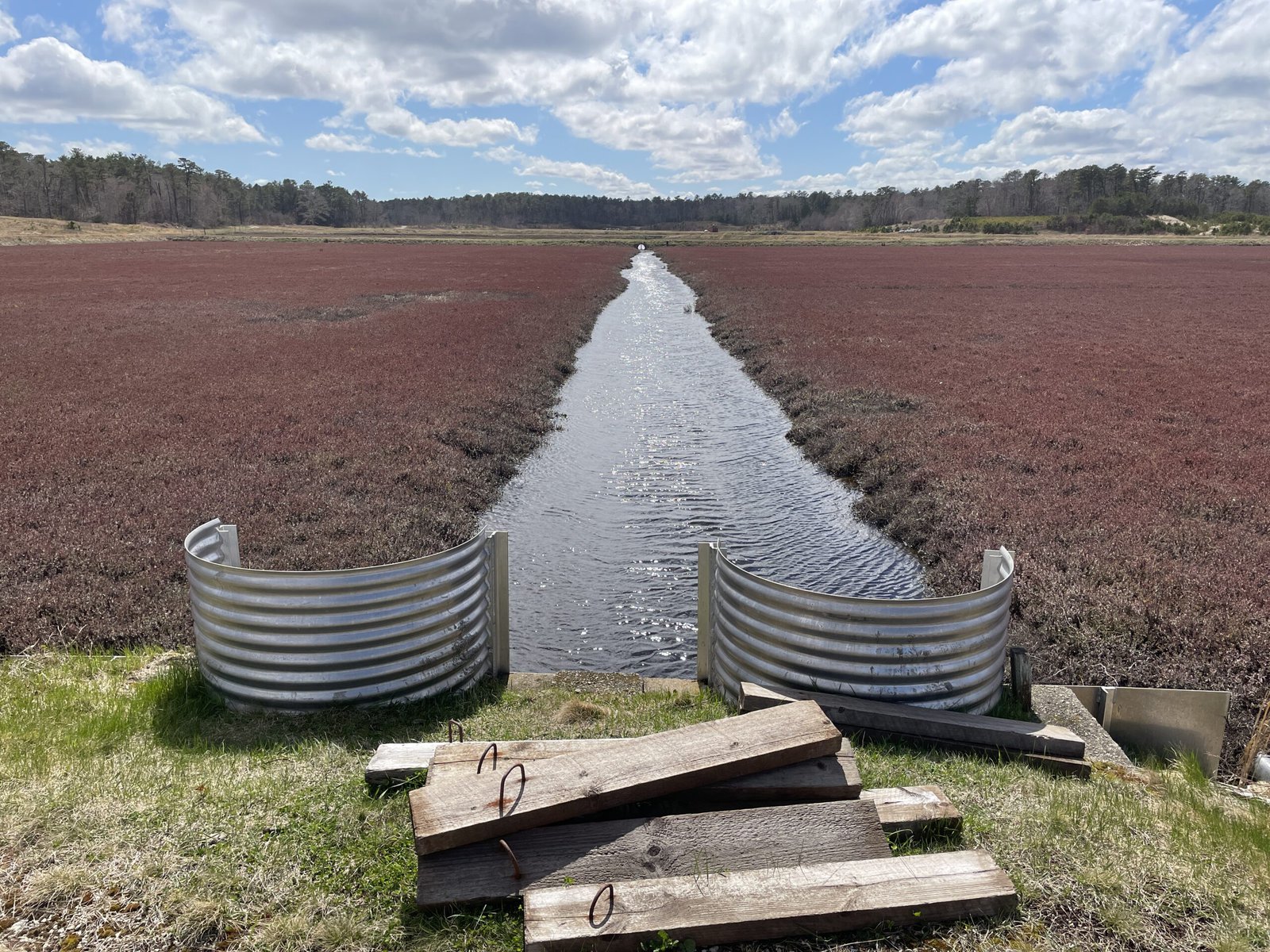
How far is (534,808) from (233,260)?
248 ft

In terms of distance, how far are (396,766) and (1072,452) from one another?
1298 cm

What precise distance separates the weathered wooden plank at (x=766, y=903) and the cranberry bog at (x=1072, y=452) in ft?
13.3

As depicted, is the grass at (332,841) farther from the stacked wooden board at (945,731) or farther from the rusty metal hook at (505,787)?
the rusty metal hook at (505,787)

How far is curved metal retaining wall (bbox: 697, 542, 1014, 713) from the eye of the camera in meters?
5.11

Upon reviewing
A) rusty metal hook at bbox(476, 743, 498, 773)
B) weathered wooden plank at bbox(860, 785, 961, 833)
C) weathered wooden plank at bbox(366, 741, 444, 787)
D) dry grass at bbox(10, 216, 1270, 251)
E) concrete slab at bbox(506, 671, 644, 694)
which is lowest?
concrete slab at bbox(506, 671, 644, 694)

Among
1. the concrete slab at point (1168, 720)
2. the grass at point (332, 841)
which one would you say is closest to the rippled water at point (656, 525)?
the grass at point (332, 841)

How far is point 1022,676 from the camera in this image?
19.4ft

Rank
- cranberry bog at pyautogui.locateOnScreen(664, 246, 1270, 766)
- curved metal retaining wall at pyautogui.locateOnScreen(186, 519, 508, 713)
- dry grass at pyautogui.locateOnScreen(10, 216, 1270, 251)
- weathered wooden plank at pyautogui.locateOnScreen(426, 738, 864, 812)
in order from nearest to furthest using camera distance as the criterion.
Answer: weathered wooden plank at pyautogui.locateOnScreen(426, 738, 864, 812)
curved metal retaining wall at pyautogui.locateOnScreen(186, 519, 508, 713)
cranberry bog at pyautogui.locateOnScreen(664, 246, 1270, 766)
dry grass at pyautogui.locateOnScreen(10, 216, 1270, 251)

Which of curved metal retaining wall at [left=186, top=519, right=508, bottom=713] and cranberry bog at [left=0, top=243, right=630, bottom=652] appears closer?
curved metal retaining wall at [left=186, top=519, right=508, bottom=713]

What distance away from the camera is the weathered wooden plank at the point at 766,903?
326 cm

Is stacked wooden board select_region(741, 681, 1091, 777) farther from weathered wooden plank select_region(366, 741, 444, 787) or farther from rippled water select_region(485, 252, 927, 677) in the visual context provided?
rippled water select_region(485, 252, 927, 677)

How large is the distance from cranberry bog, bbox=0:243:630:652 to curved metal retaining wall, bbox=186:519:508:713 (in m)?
2.34

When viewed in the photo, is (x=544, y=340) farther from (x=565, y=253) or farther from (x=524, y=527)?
(x=565, y=253)

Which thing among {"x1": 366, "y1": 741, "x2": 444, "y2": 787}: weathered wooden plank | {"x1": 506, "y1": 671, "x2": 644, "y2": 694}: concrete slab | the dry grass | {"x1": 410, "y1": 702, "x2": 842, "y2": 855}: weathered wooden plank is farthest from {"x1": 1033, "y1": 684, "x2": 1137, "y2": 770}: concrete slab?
the dry grass
